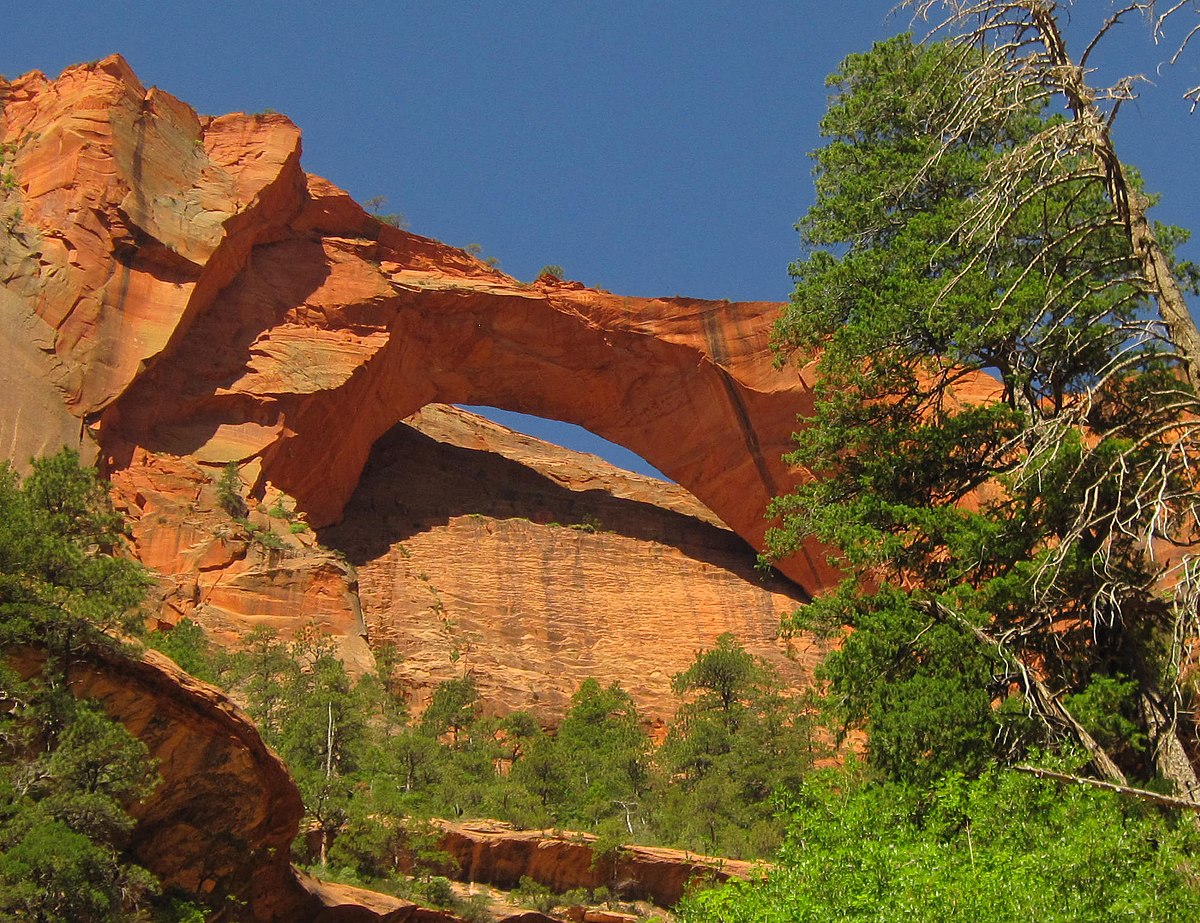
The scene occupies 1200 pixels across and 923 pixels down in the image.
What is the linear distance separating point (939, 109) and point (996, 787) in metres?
7.29

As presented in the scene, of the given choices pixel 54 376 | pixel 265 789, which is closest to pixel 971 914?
pixel 265 789

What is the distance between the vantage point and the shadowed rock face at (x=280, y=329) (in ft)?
108

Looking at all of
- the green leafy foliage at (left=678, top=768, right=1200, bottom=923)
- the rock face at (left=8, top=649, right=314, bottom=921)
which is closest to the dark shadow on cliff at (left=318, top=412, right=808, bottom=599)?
the rock face at (left=8, top=649, right=314, bottom=921)

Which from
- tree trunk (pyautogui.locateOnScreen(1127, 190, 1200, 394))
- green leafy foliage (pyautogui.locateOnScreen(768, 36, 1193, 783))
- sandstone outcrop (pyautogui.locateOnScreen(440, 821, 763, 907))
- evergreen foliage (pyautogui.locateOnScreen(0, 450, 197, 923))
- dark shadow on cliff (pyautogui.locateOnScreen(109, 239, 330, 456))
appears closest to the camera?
tree trunk (pyautogui.locateOnScreen(1127, 190, 1200, 394))

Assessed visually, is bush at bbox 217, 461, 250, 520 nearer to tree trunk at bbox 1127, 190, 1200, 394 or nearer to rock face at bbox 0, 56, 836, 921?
rock face at bbox 0, 56, 836, 921

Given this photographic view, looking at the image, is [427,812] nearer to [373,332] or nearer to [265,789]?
[265,789]

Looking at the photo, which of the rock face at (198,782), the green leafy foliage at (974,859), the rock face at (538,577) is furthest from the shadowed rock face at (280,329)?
the green leafy foliage at (974,859)

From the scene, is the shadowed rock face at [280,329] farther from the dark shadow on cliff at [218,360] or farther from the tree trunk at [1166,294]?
the tree trunk at [1166,294]

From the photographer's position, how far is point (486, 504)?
141 feet

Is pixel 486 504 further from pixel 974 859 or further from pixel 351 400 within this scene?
pixel 974 859

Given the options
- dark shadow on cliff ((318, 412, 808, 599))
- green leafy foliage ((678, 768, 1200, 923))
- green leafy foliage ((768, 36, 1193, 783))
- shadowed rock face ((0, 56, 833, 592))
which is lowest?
green leafy foliage ((678, 768, 1200, 923))

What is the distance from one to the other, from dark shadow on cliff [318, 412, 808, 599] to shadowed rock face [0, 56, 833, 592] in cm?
147

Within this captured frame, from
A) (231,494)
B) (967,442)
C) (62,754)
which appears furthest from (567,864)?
(231,494)

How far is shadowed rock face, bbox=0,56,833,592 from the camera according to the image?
108 ft
